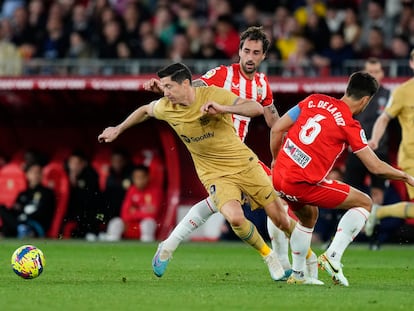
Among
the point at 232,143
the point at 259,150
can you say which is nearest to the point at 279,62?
the point at 259,150

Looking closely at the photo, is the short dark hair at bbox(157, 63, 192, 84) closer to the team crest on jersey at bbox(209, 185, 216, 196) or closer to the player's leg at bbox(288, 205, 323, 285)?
the team crest on jersey at bbox(209, 185, 216, 196)

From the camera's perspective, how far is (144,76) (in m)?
17.9

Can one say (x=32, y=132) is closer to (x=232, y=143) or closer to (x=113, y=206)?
(x=113, y=206)

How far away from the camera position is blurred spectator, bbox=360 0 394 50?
1877 cm

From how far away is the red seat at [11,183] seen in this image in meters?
19.2

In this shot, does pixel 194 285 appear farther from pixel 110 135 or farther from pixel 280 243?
pixel 110 135

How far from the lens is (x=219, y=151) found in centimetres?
1070

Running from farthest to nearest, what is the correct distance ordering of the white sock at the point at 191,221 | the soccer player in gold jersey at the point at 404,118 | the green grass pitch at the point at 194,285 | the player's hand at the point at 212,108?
the soccer player in gold jersey at the point at 404,118, the white sock at the point at 191,221, the player's hand at the point at 212,108, the green grass pitch at the point at 194,285

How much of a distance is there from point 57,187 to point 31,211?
782mm

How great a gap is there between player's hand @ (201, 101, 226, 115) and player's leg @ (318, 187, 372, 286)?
133 cm

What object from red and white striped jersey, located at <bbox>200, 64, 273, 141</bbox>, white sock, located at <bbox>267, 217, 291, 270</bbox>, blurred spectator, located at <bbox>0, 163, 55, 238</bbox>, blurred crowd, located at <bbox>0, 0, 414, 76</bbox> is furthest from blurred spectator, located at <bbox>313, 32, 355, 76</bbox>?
white sock, located at <bbox>267, 217, 291, 270</bbox>

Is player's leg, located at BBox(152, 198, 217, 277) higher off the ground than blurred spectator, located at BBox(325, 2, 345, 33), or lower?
lower

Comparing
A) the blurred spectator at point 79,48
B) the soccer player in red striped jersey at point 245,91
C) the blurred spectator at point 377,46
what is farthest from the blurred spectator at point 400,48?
the soccer player in red striped jersey at point 245,91

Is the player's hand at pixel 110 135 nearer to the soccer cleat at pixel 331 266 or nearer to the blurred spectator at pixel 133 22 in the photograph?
the soccer cleat at pixel 331 266
